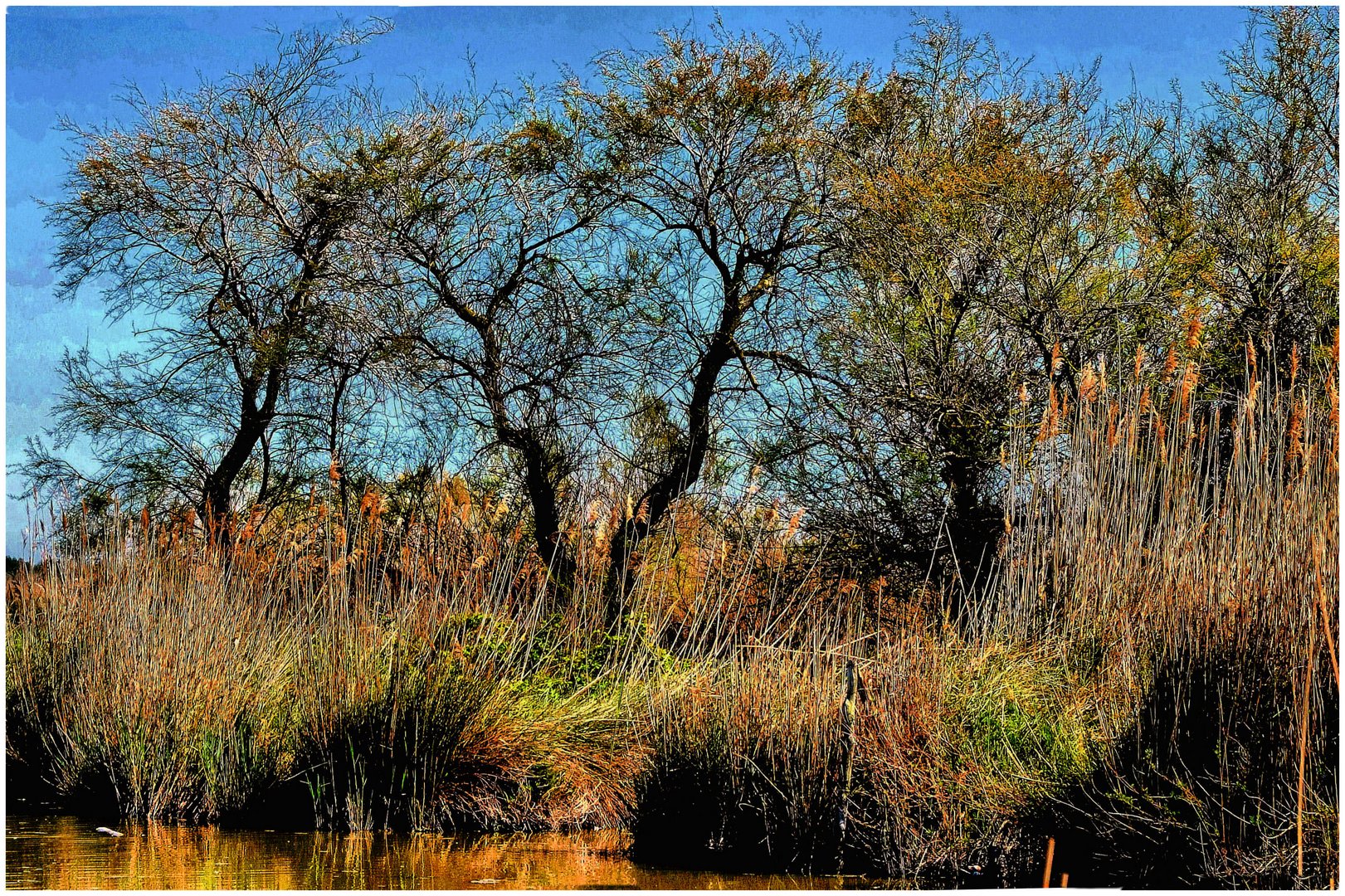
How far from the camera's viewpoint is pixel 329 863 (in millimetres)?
5555

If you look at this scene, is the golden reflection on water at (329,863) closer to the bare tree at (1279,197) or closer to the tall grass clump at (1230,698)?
the tall grass clump at (1230,698)

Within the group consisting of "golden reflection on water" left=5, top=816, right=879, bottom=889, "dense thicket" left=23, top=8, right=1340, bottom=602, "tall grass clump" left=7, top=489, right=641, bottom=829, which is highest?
"dense thicket" left=23, top=8, right=1340, bottom=602

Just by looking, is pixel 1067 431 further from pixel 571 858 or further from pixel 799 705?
pixel 571 858

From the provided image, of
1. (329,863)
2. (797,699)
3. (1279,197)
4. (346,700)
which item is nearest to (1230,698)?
(797,699)

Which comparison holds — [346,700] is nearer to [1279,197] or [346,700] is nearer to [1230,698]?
[1230,698]

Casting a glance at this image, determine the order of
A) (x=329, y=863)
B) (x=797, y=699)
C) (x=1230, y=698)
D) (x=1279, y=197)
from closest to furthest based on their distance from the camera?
(x=1230, y=698) < (x=797, y=699) < (x=329, y=863) < (x=1279, y=197)

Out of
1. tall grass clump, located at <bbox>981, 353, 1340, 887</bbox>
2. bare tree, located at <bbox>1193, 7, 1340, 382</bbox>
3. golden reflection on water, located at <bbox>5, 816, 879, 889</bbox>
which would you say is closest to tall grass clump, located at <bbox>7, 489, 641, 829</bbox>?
golden reflection on water, located at <bbox>5, 816, 879, 889</bbox>

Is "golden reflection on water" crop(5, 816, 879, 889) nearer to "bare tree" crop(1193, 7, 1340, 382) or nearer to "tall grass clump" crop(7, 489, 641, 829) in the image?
"tall grass clump" crop(7, 489, 641, 829)

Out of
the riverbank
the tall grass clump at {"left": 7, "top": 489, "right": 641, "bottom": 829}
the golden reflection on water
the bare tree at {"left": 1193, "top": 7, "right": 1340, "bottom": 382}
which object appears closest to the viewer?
the riverbank

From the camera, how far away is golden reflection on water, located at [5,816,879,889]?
5129 millimetres

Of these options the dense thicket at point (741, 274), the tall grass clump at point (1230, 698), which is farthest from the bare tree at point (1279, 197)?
the tall grass clump at point (1230, 698)

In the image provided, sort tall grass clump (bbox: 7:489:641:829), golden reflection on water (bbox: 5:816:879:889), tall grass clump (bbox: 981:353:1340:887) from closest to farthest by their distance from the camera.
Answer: tall grass clump (bbox: 981:353:1340:887)
golden reflection on water (bbox: 5:816:879:889)
tall grass clump (bbox: 7:489:641:829)

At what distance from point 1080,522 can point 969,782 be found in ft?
5.04

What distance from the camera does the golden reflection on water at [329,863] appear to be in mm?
5129
